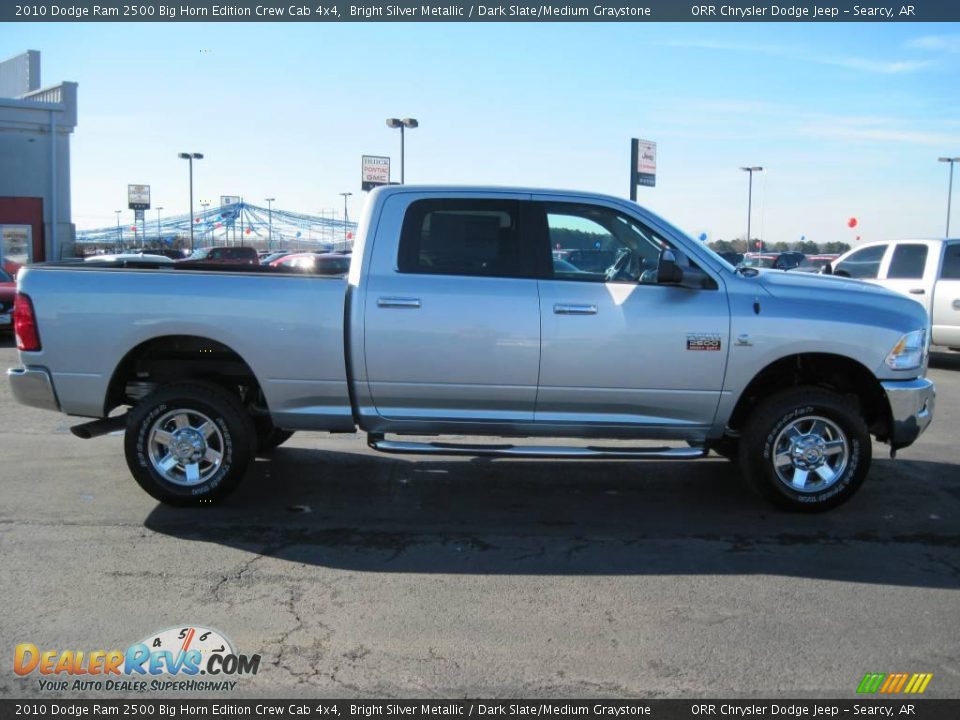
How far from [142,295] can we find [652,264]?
335 cm

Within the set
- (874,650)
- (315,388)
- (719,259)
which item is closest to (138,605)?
(315,388)

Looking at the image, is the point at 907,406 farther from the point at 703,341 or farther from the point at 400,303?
the point at 400,303

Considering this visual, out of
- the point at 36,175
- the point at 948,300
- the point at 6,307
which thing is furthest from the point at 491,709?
the point at 36,175

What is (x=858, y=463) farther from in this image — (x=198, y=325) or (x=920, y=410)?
(x=198, y=325)

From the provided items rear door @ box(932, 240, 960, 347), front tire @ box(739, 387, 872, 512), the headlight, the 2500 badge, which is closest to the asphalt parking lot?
front tire @ box(739, 387, 872, 512)

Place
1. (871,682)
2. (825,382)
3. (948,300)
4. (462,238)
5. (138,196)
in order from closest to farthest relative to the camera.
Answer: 1. (871,682)
2. (462,238)
3. (825,382)
4. (948,300)
5. (138,196)

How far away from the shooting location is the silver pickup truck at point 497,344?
18.1ft

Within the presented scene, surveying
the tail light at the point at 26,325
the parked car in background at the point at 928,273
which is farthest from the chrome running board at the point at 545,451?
the parked car in background at the point at 928,273

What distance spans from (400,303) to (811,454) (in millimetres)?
2856

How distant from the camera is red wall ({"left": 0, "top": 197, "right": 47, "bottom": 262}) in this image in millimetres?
28875

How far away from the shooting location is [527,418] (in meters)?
5.69

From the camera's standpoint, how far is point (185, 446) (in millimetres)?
5648

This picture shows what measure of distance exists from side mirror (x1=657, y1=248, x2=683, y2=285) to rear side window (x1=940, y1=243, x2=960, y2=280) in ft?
30.6

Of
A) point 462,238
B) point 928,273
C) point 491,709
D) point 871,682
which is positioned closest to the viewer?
point 491,709
